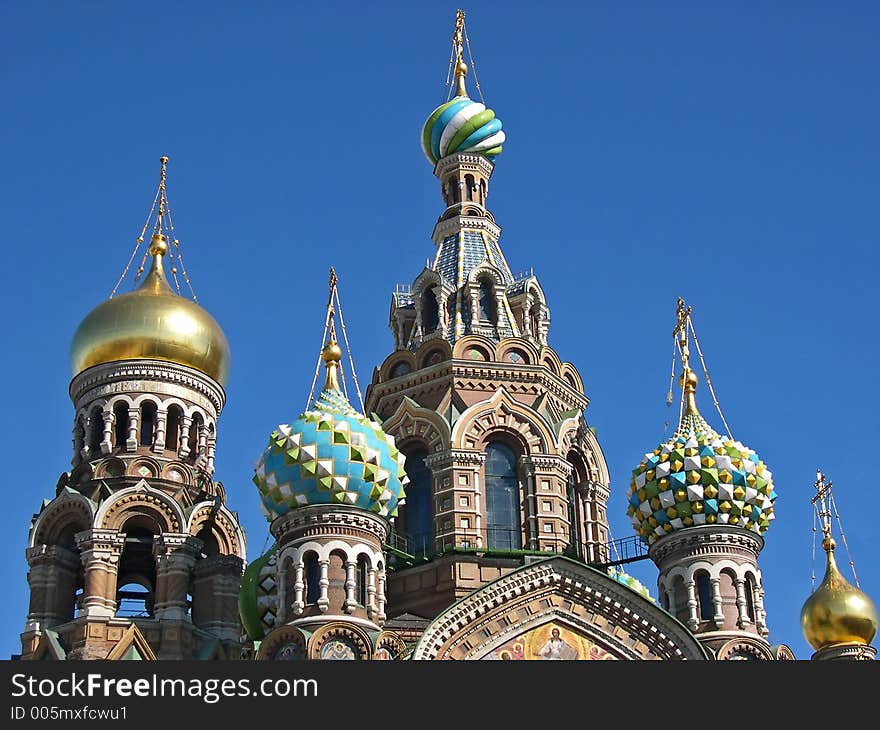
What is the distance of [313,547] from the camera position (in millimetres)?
20344

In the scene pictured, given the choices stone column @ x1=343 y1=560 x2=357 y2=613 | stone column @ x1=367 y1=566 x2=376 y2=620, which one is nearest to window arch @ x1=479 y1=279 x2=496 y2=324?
stone column @ x1=367 y1=566 x2=376 y2=620

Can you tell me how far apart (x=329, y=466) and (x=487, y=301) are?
581 cm

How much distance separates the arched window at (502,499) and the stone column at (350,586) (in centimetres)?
343

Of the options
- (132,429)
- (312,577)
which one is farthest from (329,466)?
(132,429)

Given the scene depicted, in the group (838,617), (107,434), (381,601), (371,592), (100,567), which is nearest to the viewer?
(371,592)

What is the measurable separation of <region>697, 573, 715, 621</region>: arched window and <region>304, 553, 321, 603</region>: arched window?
4931mm

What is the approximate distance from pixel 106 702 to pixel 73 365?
12.0 m

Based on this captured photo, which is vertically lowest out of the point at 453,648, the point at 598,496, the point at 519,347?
the point at 453,648

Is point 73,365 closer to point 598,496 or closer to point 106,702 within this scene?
point 598,496

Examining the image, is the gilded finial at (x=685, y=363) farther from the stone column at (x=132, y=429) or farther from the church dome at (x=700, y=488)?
the stone column at (x=132, y=429)

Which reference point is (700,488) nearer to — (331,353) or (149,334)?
(331,353)

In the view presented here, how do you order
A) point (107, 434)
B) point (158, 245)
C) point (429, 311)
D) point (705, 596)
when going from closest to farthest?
point (705, 596) → point (107, 434) → point (429, 311) → point (158, 245)

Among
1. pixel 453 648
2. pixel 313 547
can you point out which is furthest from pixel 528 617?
pixel 313 547

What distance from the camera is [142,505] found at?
2339 centimetres
